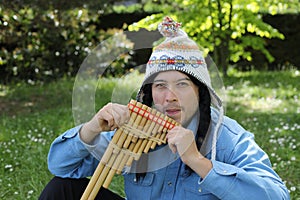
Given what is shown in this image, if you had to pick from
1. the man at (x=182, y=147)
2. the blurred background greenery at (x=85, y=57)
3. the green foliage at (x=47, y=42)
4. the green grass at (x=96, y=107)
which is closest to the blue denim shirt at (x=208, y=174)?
the man at (x=182, y=147)

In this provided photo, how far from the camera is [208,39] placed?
8414 millimetres

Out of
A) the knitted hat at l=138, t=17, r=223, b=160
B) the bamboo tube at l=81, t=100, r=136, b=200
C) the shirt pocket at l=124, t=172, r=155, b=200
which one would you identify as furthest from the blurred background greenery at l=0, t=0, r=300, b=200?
the knitted hat at l=138, t=17, r=223, b=160

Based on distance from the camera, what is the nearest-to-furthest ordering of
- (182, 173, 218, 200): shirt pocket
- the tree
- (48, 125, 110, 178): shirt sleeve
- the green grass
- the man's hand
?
1. the man's hand
2. (182, 173, 218, 200): shirt pocket
3. (48, 125, 110, 178): shirt sleeve
4. the green grass
5. the tree

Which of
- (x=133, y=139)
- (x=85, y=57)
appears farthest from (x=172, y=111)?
(x=85, y=57)

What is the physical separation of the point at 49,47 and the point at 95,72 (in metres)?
6.68

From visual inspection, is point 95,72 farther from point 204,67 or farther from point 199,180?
point 199,180

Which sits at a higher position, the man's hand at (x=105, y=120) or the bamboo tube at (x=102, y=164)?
the man's hand at (x=105, y=120)

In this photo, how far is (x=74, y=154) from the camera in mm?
2463

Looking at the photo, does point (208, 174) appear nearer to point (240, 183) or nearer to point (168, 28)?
point (240, 183)

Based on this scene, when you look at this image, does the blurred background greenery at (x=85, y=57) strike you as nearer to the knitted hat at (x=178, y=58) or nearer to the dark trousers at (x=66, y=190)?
the dark trousers at (x=66, y=190)

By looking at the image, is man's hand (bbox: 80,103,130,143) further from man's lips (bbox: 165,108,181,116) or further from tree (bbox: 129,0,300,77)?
tree (bbox: 129,0,300,77)

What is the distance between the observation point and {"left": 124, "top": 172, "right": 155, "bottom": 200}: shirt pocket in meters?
2.46

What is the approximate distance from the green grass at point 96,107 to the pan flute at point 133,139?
0.17 m

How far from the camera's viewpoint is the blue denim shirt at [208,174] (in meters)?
2.10
